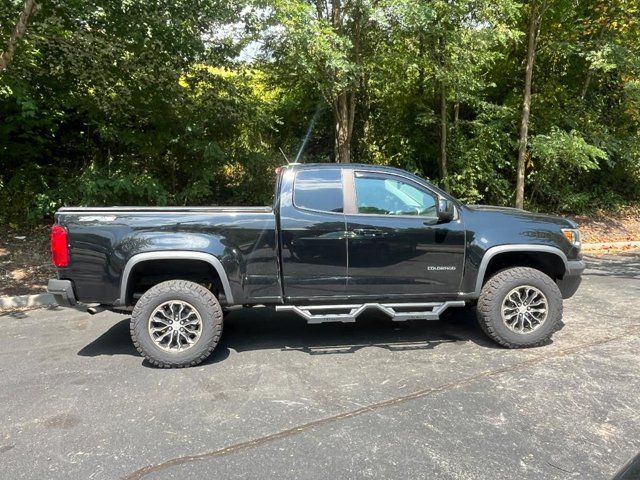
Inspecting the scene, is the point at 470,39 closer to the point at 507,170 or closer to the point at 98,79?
the point at 507,170

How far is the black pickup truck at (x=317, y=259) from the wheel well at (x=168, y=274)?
2cm

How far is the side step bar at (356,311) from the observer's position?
4.62m

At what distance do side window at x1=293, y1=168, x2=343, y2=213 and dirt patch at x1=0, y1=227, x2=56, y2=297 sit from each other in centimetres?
449

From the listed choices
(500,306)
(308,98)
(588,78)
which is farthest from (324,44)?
(588,78)

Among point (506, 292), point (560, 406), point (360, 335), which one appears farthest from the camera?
point (360, 335)

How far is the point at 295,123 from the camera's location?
12727 mm

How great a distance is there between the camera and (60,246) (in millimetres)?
4375

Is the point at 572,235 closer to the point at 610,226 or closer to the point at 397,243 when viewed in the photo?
the point at 397,243

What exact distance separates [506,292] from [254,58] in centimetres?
735

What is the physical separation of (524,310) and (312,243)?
2.10m

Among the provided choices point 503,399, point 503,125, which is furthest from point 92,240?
point 503,125

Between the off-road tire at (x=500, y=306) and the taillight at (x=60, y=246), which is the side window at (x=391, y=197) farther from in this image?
the taillight at (x=60, y=246)

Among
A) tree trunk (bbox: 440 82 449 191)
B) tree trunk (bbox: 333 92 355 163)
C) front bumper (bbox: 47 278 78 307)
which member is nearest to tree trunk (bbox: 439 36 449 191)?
tree trunk (bbox: 440 82 449 191)

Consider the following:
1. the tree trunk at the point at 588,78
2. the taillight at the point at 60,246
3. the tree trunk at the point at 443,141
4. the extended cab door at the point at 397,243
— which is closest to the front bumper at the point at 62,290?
the taillight at the point at 60,246
